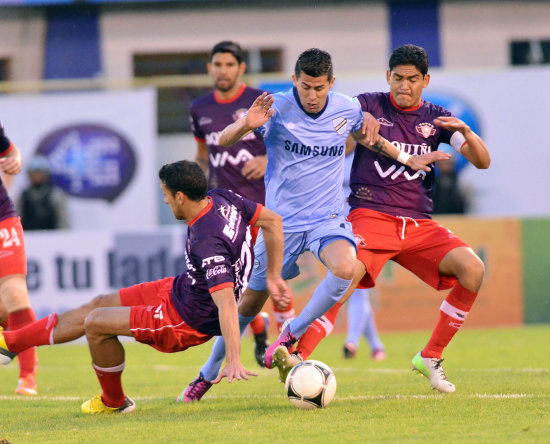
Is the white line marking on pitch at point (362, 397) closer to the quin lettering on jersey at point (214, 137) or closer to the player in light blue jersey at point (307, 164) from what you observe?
the player in light blue jersey at point (307, 164)

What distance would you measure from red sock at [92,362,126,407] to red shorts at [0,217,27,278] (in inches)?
66.6

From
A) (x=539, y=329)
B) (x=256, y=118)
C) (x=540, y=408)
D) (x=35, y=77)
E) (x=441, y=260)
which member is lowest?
(x=539, y=329)

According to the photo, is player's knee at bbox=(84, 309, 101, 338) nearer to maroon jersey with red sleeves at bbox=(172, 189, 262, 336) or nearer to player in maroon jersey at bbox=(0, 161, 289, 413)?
player in maroon jersey at bbox=(0, 161, 289, 413)

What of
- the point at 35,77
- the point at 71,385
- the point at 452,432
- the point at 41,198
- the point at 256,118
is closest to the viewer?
the point at 452,432

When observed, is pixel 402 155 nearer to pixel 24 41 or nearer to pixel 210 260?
pixel 210 260

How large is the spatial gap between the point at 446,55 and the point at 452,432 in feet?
49.1

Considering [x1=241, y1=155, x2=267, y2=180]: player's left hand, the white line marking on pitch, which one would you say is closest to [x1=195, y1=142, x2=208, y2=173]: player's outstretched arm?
[x1=241, y1=155, x2=267, y2=180]: player's left hand

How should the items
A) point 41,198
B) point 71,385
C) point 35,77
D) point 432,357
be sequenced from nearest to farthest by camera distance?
point 432,357 → point 71,385 → point 41,198 → point 35,77

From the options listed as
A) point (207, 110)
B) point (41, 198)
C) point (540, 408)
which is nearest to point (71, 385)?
point (207, 110)

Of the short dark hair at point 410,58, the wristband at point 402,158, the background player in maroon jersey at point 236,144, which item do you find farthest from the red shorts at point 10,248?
the short dark hair at point 410,58

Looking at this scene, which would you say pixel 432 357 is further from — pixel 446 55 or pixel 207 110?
pixel 446 55

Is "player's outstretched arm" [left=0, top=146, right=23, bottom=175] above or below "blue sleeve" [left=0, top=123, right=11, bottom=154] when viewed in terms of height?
below

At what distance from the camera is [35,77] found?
19.0 metres

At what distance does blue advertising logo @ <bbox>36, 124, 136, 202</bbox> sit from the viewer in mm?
16016
